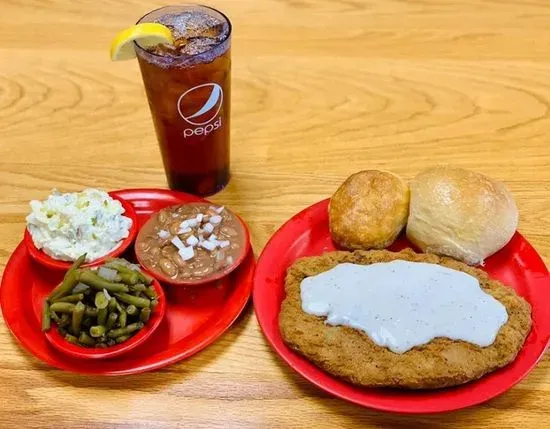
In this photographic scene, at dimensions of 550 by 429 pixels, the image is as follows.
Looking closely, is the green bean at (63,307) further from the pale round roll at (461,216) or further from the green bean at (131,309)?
the pale round roll at (461,216)

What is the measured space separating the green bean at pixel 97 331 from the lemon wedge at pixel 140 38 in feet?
2.00

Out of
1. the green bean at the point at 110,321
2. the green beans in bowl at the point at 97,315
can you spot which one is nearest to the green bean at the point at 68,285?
the green beans in bowl at the point at 97,315

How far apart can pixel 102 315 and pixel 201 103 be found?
57 cm

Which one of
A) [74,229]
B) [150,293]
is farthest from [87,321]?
[74,229]

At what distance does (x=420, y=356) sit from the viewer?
1330 mm

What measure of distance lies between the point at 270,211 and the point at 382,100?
0.60 meters

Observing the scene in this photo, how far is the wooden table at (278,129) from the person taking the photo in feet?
4.54

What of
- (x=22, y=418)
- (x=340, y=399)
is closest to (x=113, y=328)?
(x=22, y=418)

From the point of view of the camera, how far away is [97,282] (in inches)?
54.7

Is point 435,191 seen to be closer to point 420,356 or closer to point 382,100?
point 420,356

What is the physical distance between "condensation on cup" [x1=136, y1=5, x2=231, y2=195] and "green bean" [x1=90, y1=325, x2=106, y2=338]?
545mm

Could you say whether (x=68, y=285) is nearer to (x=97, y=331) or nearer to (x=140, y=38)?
(x=97, y=331)

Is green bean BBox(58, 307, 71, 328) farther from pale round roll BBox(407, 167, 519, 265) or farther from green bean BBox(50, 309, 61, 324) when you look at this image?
pale round roll BBox(407, 167, 519, 265)

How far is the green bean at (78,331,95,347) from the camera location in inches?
54.2
